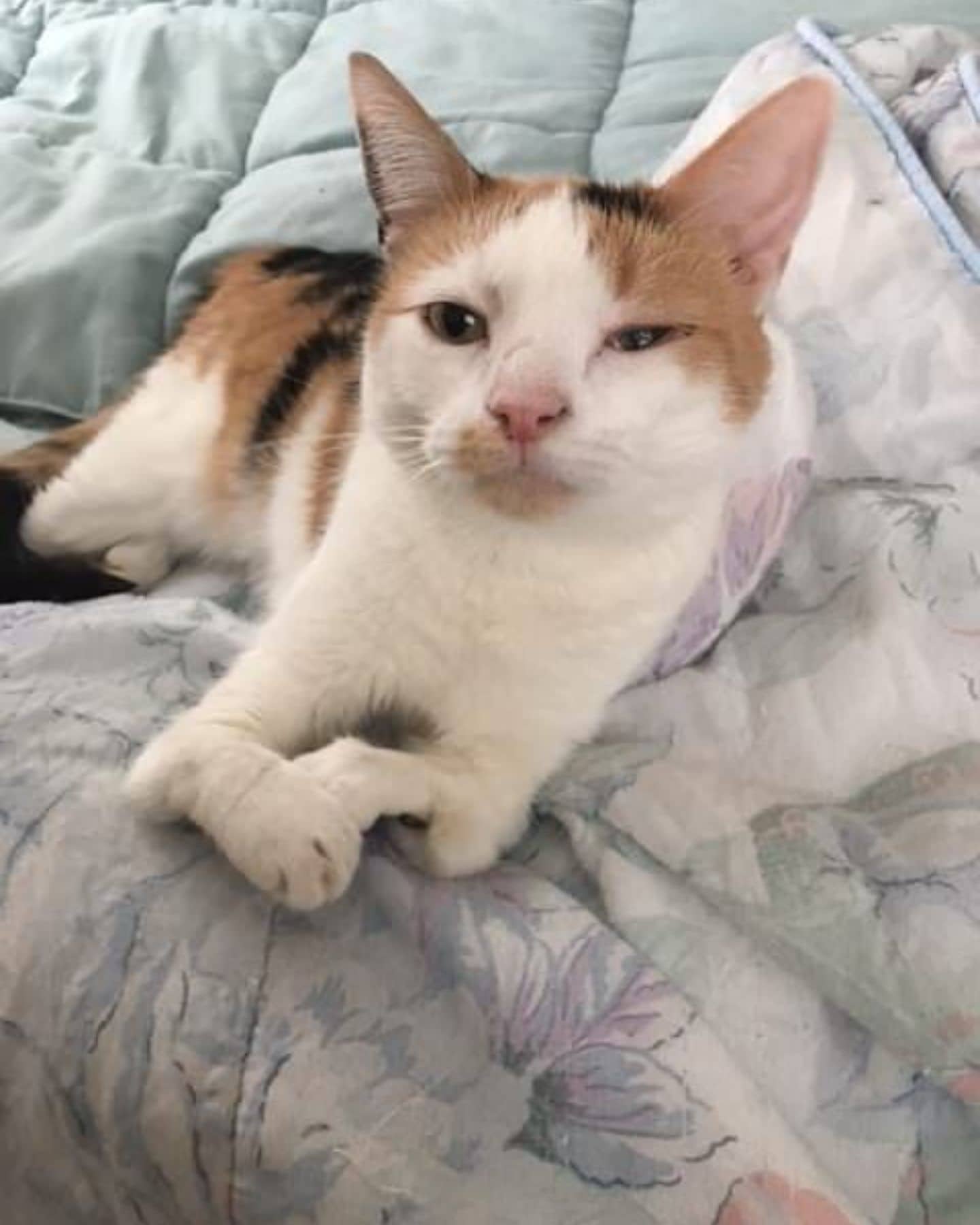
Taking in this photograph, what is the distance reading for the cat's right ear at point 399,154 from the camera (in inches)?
36.2

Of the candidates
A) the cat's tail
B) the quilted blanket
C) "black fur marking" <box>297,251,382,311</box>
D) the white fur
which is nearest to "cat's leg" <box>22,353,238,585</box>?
the cat's tail

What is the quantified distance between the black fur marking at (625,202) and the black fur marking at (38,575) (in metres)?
0.52

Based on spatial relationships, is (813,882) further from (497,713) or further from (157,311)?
(157,311)

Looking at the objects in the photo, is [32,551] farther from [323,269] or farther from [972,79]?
[972,79]

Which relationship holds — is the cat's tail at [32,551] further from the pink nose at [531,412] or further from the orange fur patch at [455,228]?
the pink nose at [531,412]

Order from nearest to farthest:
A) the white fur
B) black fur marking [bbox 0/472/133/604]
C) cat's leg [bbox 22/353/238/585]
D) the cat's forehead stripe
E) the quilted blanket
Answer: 1. the quilted blanket
2. the white fur
3. the cat's forehead stripe
4. black fur marking [bbox 0/472/133/604]
5. cat's leg [bbox 22/353/238/585]

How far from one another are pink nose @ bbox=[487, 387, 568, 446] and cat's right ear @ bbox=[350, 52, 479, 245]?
0.24 m

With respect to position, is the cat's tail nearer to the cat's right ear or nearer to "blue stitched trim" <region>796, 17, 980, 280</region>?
the cat's right ear

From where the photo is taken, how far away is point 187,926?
2.45 feet

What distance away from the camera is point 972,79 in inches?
50.9

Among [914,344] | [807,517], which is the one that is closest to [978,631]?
[807,517]

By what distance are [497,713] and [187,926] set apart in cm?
26

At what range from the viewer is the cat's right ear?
0.92 m

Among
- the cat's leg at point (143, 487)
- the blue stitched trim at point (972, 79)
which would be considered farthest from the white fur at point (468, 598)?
the blue stitched trim at point (972, 79)
